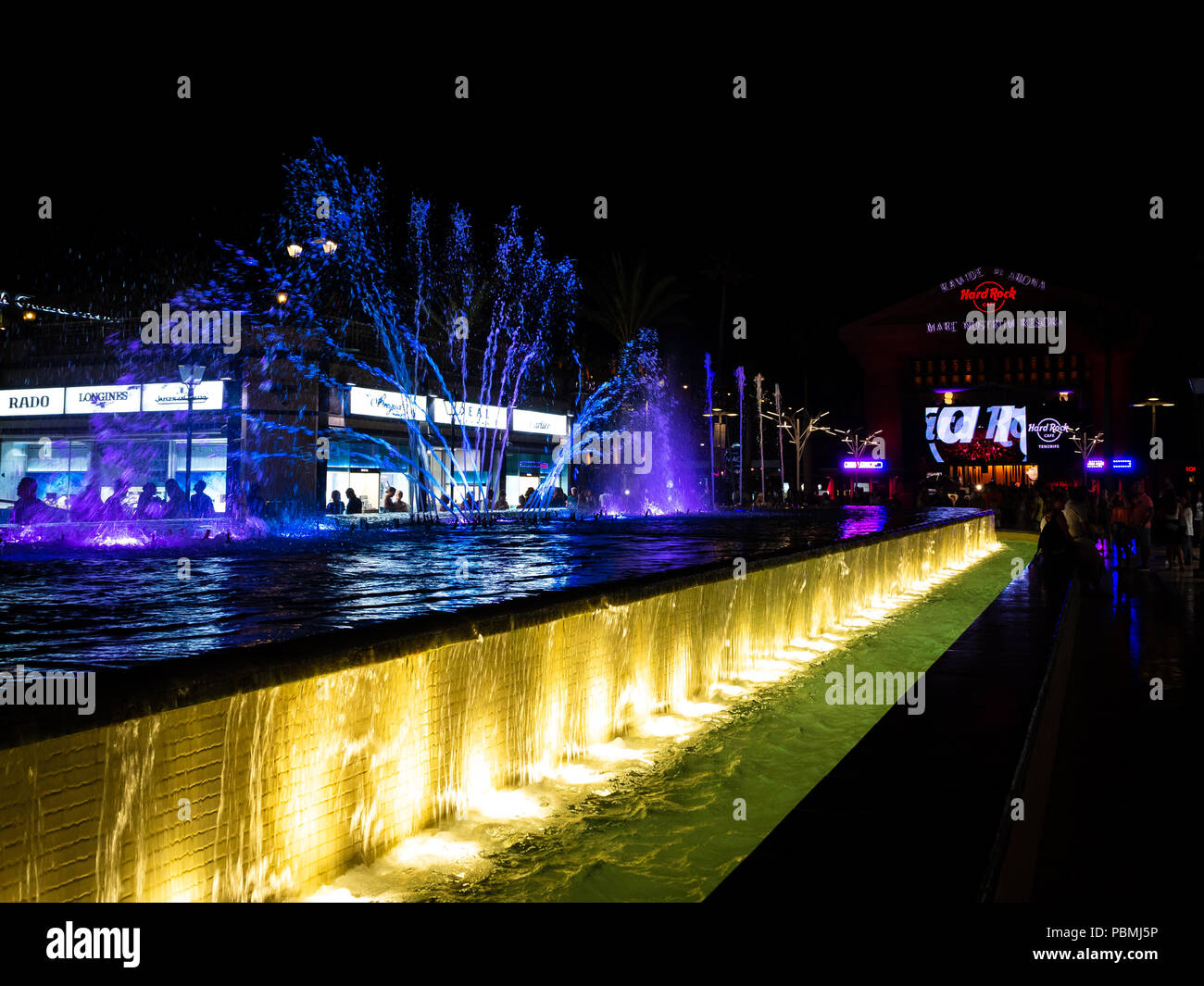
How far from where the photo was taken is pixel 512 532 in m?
18.4

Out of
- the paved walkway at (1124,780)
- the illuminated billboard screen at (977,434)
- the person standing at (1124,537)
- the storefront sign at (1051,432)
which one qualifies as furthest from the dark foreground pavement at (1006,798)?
the illuminated billboard screen at (977,434)

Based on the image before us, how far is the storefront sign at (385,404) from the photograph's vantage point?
31.0 m

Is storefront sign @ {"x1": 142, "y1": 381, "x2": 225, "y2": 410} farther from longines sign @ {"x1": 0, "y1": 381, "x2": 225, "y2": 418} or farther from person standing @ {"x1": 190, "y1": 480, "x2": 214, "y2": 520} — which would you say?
person standing @ {"x1": 190, "y1": 480, "x2": 214, "y2": 520}

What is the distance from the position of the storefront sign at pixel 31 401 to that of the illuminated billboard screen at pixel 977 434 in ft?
176

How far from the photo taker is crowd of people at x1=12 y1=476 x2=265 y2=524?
17656 millimetres

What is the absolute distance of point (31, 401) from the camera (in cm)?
3225

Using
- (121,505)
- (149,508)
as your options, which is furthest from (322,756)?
(121,505)

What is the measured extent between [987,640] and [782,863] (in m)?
5.74

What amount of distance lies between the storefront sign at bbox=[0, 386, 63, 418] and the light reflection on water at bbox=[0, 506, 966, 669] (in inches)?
822

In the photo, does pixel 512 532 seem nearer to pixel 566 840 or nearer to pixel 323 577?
pixel 323 577

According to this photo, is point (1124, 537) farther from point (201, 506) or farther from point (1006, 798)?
point (1006, 798)

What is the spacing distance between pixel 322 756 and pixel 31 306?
33.8 metres
